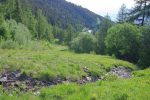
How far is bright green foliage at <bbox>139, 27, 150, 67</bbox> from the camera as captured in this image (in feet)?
178

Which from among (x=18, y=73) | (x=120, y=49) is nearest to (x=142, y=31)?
(x=120, y=49)

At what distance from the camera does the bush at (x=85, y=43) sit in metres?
84.1

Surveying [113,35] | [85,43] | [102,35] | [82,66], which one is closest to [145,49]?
[113,35]

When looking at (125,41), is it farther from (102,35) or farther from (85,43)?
(85,43)

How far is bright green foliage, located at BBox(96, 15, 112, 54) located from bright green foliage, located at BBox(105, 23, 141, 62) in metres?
9.87

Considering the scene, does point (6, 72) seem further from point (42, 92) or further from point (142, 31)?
point (142, 31)

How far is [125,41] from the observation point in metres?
62.5

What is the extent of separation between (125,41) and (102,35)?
1954 cm

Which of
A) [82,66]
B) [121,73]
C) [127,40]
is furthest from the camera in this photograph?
[127,40]

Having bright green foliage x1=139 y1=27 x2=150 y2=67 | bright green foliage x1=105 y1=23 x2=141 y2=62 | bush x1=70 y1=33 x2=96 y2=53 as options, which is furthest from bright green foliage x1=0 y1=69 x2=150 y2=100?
bush x1=70 y1=33 x2=96 y2=53

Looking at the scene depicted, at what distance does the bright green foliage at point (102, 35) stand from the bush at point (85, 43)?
239 centimetres

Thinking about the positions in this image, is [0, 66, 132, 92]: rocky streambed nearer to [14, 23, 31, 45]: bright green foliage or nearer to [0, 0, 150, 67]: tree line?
[0, 0, 150, 67]: tree line

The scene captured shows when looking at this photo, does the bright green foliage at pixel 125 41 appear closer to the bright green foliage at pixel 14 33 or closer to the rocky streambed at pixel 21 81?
the bright green foliage at pixel 14 33

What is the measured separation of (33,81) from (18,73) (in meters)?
2.44
